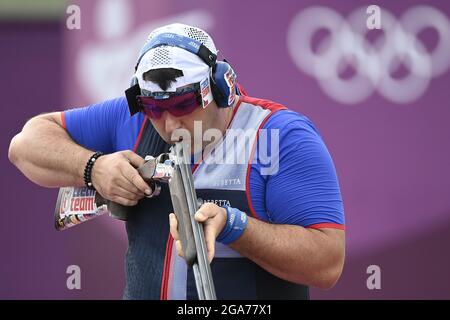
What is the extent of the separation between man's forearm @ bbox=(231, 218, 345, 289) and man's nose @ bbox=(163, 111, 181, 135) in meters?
0.46

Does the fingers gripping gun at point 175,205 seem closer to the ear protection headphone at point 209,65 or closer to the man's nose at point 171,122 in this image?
the man's nose at point 171,122

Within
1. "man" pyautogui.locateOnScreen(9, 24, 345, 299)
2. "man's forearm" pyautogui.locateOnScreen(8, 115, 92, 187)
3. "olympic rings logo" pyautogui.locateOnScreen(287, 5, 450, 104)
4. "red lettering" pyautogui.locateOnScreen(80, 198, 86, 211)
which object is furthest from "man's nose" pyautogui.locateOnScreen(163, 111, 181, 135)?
"olympic rings logo" pyautogui.locateOnScreen(287, 5, 450, 104)

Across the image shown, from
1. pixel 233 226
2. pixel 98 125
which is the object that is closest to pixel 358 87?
pixel 98 125

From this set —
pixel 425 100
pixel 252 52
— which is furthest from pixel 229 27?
pixel 425 100

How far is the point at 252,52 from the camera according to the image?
496cm

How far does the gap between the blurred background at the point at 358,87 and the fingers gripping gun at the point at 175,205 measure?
1.93 metres

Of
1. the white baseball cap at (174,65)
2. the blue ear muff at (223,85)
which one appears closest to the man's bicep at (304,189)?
the blue ear muff at (223,85)

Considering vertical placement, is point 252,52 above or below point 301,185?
above

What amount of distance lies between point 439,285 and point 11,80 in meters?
3.11

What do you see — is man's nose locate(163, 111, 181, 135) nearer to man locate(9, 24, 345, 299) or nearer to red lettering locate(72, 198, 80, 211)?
man locate(9, 24, 345, 299)

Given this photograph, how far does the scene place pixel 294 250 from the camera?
2.67 m

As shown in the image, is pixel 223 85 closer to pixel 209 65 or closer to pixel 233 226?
pixel 209 65
